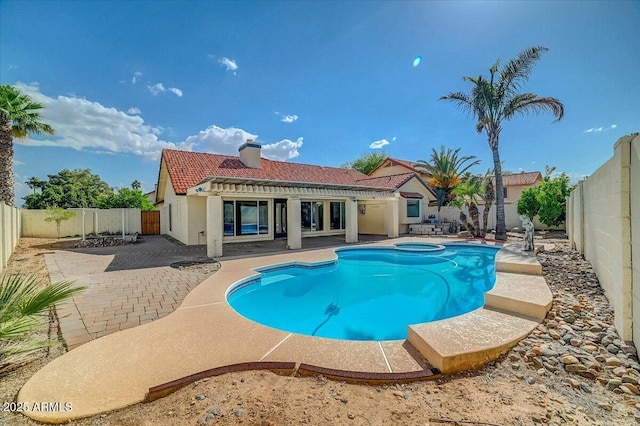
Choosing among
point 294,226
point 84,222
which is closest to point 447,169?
point 294,226

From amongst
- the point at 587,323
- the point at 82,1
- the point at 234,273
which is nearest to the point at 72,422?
the point at 234,273

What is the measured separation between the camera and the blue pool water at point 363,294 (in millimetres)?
6602

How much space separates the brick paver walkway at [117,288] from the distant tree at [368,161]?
37.6m

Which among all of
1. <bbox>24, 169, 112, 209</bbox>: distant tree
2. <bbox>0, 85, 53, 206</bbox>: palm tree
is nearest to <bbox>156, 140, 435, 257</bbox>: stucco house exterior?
<bbox>0, 85, 53, 206</bbox>: palm tree

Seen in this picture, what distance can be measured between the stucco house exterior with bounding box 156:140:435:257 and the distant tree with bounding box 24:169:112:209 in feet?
58.9

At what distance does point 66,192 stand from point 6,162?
75.5 feet

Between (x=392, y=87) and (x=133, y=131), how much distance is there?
24.4 meters

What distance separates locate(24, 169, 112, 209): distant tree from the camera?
31.3 meters

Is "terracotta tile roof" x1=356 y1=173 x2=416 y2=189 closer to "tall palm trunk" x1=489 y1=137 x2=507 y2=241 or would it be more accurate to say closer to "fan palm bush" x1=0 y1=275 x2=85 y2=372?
"tall palm trunk" x1=489 y1=137 x2=507 y2=241

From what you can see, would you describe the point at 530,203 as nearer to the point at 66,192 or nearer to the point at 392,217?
the point at 392,217

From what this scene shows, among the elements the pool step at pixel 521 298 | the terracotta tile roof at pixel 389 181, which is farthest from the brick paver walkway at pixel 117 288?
the terracotta tile roof at pixel 389 181

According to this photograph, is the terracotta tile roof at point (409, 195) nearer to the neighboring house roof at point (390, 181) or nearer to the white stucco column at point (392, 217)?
the neighboring house roof at point (390, 181)

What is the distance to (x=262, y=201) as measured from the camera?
59.5 feet

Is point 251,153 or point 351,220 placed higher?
point 251,153
